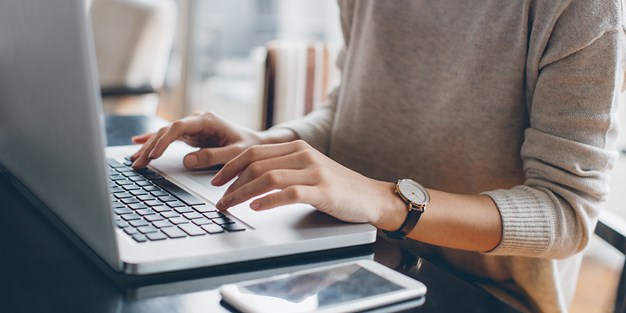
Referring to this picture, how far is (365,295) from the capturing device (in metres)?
0.49

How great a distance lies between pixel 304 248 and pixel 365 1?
678mm

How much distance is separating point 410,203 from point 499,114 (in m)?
0.31

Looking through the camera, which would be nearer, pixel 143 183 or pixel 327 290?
pixel 327 290

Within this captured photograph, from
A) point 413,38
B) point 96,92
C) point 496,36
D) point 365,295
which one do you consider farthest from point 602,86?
point 96,92

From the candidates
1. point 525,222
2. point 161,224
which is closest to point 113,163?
point 161,224

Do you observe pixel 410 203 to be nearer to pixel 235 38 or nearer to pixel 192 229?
pixel 192 229

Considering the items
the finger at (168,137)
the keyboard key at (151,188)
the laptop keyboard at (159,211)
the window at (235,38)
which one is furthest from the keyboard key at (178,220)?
the window at (235,38)

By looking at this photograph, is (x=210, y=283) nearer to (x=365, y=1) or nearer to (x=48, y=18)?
(x=48, y=18)

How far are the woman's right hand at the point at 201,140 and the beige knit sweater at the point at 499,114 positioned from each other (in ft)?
0.64

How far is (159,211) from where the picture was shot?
0.62 meters

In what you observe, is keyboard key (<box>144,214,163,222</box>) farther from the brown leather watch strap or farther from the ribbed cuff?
the ribbed cuff

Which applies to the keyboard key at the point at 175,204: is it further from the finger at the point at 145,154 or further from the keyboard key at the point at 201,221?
the finger at the point at 145,154

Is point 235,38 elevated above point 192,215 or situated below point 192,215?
below

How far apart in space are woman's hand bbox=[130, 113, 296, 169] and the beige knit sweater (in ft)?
0.58
